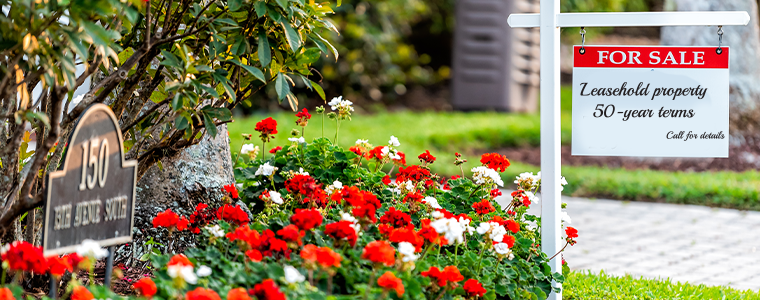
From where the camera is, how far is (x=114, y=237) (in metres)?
2.31

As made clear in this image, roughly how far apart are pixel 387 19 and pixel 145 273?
925cm

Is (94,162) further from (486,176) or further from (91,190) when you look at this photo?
(486,176)

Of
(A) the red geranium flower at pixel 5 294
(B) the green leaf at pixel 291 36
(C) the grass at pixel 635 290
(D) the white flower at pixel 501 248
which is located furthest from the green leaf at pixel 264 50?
(C) the grass at pixel 635 290

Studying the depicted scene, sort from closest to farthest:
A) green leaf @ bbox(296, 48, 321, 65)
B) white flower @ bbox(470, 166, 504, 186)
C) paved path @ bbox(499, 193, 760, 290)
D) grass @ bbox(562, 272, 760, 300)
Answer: green leaf @ bbox(296, 48, 321, 65), white flower @ bbox(470, 166, 504, 186), grass @ bbox(562, 272, 760, 300), paved path @ bbox(499, 193, 760, 290)

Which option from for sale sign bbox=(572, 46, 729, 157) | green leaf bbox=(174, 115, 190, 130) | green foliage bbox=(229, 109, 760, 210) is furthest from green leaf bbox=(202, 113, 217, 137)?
green foliage bbox=(229, 109, 760, 210)

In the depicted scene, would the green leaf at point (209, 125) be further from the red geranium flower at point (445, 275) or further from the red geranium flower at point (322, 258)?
the red geranium flower at point (445, 275)

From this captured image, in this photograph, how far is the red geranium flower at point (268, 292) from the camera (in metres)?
1.83

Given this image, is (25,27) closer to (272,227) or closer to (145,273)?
(272,227)

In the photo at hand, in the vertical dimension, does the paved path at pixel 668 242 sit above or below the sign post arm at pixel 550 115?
below

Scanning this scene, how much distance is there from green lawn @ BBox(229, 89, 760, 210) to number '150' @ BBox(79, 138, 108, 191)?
538 cm

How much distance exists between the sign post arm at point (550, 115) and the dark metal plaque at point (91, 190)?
1.58m

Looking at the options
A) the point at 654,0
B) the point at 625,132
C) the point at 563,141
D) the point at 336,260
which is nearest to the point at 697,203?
the point at 563,141

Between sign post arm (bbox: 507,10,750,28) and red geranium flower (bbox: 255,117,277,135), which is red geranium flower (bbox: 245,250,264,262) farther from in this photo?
sign post arm (bbox: 507,10,750,28)

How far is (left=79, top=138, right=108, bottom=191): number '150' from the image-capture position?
7.05 ft
